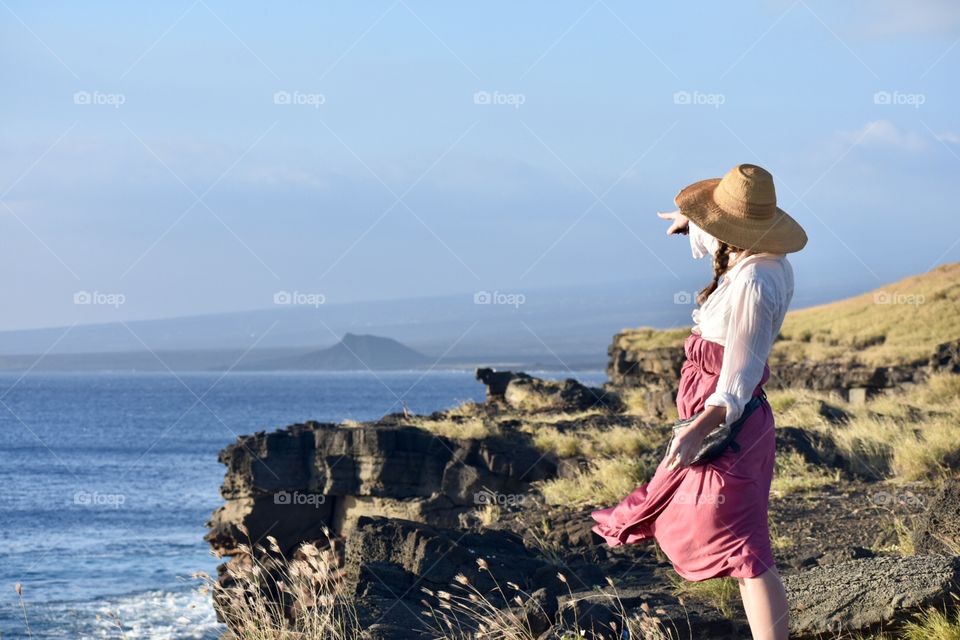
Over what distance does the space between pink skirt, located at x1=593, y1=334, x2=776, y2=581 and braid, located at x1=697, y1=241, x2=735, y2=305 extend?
19cm

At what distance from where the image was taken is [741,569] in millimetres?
4504

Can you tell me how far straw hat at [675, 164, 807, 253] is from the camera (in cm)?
469

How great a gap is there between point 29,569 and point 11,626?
409 inches

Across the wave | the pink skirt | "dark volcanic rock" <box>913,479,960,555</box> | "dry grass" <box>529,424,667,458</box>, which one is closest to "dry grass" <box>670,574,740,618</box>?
"dark volcanic rock" <box>913,479,960,555</box>

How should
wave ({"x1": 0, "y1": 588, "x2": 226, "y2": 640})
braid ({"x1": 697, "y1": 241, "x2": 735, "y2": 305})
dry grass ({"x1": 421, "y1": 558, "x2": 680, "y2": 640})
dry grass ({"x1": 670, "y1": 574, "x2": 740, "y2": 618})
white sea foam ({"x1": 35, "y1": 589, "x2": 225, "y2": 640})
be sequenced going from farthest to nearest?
wave ({"x1": 0, "y1": 588, "x2": 226, "y2": 640})
white sea foam ({"x1": 35, "y1": 589, "x2": 225, "y2": 640})
dry grass ({"x1": 670, "y1": 574, "x2": 740, "y2": 618})
dry grass ({"x1": 421, "y1": 558, "x2": 680, "y2": 640})
braid ({"x1": 697, "y1": 241, "x2": 735, "y2": 305})

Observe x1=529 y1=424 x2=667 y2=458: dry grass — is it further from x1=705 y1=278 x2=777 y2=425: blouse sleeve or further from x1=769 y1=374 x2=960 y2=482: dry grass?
x1=705 y1=278 x2=777 y2=425: blouse sleeve

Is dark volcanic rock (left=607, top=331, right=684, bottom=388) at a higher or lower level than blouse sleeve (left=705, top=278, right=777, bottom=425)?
higher

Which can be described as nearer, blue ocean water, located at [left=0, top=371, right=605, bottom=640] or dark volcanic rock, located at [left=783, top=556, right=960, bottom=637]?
dark volcanic rock, located at [left=783, top=556, right=960, bottom=637]

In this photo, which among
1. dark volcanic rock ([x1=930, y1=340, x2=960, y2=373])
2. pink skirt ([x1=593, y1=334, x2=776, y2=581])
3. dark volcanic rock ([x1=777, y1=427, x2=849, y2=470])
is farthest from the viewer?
dark volcanic rock ([x1=930, y1=340, x2=960, y2=373])

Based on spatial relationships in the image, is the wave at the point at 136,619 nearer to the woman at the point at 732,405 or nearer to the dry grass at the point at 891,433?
the dry grass at the point at 891,433

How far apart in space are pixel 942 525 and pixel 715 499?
3666 mm

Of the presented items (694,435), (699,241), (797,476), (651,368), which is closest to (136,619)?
(651,368)

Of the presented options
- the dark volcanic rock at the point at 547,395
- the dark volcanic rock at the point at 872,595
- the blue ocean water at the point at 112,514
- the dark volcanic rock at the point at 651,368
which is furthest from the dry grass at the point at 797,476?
the dark volcanic rock at the point at 651,368

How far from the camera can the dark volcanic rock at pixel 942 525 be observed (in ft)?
24.3
